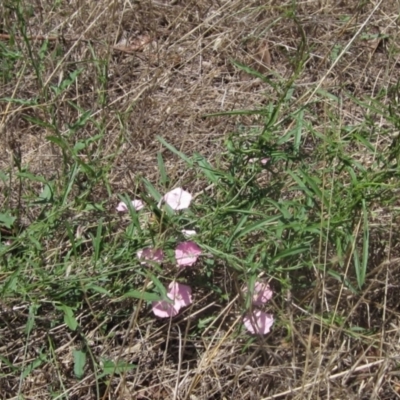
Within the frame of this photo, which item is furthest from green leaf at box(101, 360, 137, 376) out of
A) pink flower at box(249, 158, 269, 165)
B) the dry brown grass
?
pink flower at box(249, 158, 269, 165)

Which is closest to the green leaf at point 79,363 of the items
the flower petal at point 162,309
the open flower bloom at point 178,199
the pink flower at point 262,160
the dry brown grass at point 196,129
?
the dry brown grass at point 196,129

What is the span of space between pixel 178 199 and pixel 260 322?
1.25 ft

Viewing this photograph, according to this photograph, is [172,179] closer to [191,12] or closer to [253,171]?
[253,171]

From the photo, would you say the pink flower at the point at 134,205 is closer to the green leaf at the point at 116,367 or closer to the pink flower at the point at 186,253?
the pink flower at the point at 186,253

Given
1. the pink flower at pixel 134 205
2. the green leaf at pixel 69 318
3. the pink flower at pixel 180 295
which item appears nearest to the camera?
the green leaf at pixel 69 318

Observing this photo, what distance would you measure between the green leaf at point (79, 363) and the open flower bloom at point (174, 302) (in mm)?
207

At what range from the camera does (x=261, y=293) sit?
6.68 feet

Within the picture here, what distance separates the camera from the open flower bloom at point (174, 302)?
2.07m

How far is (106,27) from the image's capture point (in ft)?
9.19

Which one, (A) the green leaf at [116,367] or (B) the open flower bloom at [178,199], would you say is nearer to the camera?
(A) the green leaf at [116,367]

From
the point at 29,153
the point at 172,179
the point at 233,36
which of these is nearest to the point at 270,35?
the point at 233,36

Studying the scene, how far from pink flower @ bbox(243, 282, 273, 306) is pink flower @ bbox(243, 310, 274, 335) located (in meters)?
0.03

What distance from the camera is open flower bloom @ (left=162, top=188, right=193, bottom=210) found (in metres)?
2.13

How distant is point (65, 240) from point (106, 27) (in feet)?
2.96
